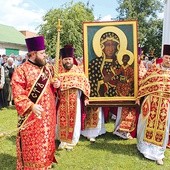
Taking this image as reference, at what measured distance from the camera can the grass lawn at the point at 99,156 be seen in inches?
228

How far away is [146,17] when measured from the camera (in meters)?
49.9

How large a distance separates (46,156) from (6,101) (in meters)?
7.60

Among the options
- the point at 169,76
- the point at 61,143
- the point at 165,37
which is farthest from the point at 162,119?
the point at 165,37

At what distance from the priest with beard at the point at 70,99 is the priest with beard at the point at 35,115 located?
169cm

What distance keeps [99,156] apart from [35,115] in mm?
2176

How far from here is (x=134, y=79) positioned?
21.3ft

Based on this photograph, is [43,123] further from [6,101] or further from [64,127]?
[6,101]

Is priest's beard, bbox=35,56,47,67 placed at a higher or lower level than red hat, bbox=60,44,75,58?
lower

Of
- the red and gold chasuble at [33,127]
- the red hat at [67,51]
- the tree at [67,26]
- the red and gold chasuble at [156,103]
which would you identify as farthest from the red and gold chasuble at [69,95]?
the tree at [67,26]

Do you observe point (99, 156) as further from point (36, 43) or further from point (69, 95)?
point (36, 43)

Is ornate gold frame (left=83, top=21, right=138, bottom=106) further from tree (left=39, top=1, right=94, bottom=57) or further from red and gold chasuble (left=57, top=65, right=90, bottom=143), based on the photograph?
tree (left=39, top=1, right=94, bottom=57)

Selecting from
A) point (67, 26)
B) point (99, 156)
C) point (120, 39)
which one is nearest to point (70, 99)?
point (99, 156)

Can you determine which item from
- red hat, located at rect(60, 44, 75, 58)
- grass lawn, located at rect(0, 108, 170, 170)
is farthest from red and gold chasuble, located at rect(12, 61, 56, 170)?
red hat, located at rect(60, 44, 75, 58)

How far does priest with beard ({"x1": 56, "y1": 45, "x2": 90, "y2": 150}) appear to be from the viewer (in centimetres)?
641
